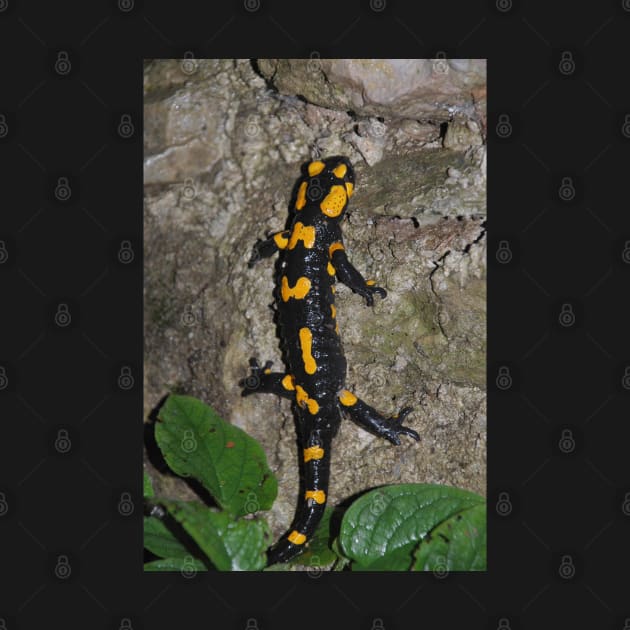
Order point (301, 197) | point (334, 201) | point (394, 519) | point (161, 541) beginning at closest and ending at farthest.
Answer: point (394, 519) < point (161, 541) < point (334, 201) < point (301, 197)

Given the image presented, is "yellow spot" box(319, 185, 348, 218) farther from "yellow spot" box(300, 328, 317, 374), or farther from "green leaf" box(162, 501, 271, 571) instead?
"green leaf" box(162, 501, 271, 571)

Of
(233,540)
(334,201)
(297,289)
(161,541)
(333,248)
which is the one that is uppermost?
(334,201)

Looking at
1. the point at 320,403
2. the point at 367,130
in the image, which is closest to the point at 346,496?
the point at 320,403

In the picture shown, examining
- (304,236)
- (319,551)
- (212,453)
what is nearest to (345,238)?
(304,236)

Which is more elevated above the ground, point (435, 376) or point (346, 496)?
point (435, 376)

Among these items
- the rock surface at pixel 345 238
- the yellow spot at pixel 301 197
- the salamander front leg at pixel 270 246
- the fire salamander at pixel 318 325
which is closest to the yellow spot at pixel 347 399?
the fire salamander at pixel 318 325

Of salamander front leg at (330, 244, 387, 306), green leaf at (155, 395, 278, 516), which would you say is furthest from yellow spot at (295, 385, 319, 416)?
salamander front leg at (330, 244, 387, 306)

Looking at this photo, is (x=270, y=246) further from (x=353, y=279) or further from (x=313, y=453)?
(x=313, y=453)

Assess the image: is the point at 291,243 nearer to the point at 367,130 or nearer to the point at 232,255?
the point at 232,255
